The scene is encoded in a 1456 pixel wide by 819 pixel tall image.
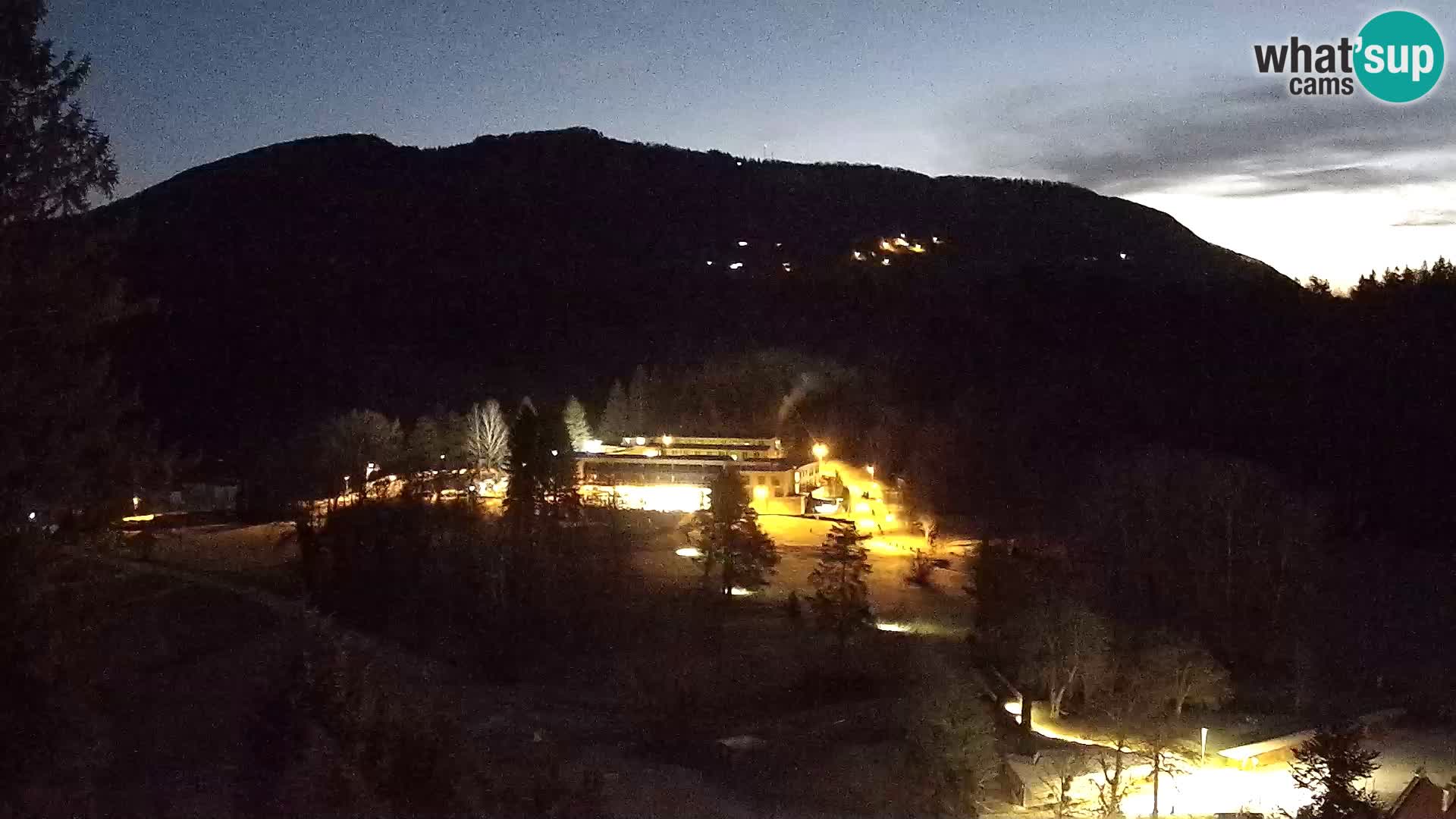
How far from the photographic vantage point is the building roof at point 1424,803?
5496 millimetres

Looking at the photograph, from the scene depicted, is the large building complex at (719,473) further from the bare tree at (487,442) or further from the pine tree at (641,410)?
the pine tree at (641,410)

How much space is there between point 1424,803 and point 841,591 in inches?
261

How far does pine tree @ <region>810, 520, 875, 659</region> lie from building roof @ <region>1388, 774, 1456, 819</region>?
5.74m

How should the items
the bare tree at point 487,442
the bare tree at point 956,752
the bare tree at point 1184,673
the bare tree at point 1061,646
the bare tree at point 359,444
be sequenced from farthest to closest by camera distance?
the bare tree at point 487,442
the bare tree at point 359,444
the bare tree at point 1061,646
the bare tree at point 1184,673
the bare tree at point 956,752

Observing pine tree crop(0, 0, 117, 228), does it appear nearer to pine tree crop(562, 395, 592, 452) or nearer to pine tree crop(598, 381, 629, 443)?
pine tree crop(562, 395, 592, 452)

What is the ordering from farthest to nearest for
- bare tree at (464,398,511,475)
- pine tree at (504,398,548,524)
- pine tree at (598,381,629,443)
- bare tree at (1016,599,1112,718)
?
pine tree at (598,381,629,443) → bare tree at (464,398,511,475) → pine tree at (504,398,548,524) → bare tree at (1016,599,1112,718)

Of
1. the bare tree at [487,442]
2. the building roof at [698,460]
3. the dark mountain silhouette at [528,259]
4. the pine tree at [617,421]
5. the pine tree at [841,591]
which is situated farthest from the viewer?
the dark mountain silhouette at [528,259]

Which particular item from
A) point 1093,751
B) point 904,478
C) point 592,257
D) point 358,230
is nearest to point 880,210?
point 592,257

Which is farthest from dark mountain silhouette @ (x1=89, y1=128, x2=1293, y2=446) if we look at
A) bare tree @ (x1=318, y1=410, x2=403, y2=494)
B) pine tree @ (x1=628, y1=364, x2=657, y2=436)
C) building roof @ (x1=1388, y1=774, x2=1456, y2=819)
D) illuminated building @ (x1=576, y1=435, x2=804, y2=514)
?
building roof @ (x1=1388, y1=774, x2=1456, y2=819)

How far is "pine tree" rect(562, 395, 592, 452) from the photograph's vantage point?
23734 mm

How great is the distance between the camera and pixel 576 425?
2400cm

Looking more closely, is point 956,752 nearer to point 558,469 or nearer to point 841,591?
point 841,591

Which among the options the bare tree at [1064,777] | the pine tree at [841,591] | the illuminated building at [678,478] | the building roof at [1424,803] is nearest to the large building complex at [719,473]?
the illuminated building at [678,478]

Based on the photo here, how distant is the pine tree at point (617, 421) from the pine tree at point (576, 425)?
0.80 metres
